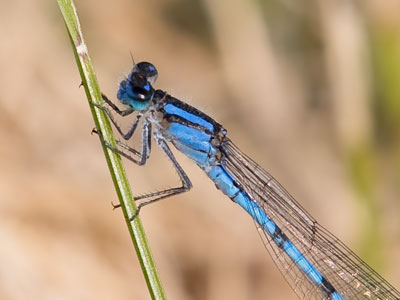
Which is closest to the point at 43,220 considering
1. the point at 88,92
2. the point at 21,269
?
the point at 21,269

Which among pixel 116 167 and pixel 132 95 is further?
pixel 132 95

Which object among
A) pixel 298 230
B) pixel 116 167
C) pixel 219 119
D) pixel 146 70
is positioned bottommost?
pixel 116 167

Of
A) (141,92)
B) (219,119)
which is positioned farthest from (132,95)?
(219,119)

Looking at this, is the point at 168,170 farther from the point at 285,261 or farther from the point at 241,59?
the point at 285,261

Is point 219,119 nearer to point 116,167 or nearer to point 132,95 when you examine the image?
point 132,95

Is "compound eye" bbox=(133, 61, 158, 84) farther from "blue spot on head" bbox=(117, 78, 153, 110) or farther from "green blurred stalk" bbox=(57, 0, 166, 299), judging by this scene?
"green blurred stalk" bbox=(57, 0, 166, 299)

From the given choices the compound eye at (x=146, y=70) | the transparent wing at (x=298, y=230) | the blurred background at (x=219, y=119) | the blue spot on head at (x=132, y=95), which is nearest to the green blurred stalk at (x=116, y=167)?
the blue spot on head at (x=132, y=95)

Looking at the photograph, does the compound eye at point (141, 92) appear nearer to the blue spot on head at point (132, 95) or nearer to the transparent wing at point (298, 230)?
the blue spot on head at point (132, 95)
